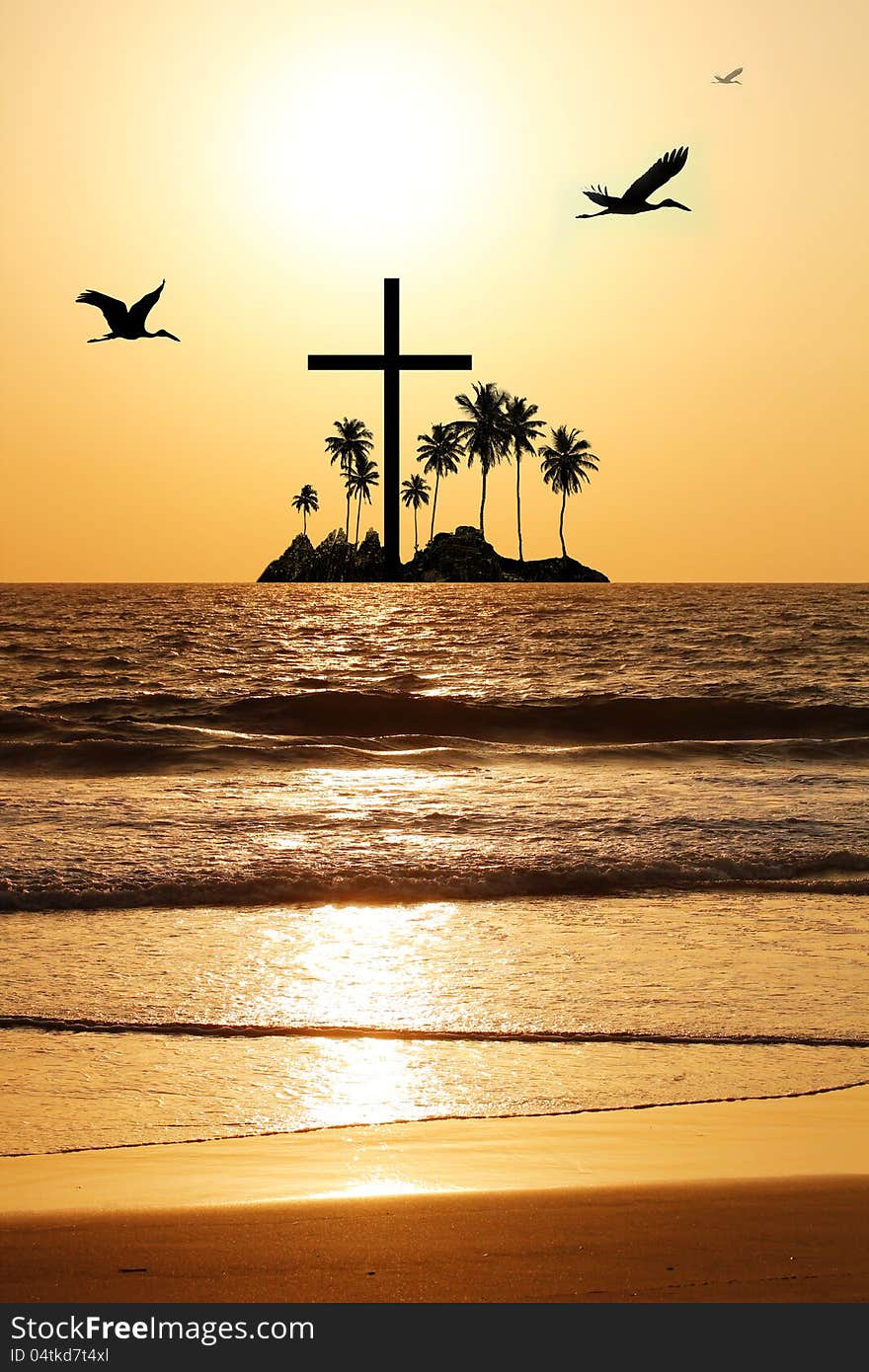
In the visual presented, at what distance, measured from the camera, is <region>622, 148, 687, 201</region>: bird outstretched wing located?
9.73 m

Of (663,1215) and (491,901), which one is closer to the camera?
(663,1215)

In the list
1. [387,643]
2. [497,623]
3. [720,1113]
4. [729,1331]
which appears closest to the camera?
[729,1331]

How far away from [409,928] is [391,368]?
1189 centimetres

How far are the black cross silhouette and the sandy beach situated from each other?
1053cm

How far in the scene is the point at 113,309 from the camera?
11586mm

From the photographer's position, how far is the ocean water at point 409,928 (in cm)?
446

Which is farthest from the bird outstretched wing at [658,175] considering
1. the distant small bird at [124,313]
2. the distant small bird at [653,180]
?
the distant small bird at [124,313]

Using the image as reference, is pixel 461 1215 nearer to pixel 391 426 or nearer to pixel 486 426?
pixel 391 426

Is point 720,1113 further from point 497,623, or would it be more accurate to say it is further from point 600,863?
point 497,623

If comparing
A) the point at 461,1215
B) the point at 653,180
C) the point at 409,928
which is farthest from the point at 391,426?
the point at 461,1215

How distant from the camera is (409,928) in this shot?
22.9ft

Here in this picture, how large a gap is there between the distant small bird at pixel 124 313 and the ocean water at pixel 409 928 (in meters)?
3.95

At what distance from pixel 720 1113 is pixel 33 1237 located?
6.78 ft

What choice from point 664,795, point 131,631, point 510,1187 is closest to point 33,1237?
point 510,1187
